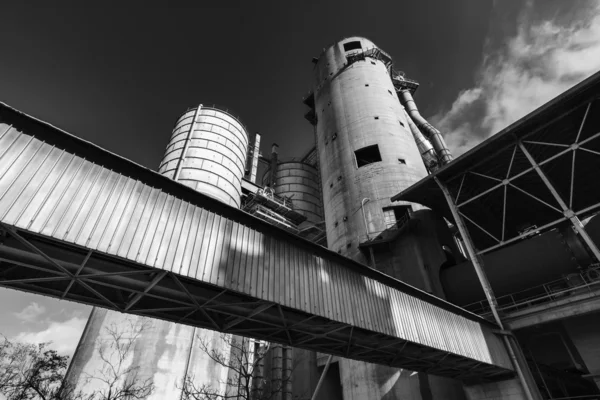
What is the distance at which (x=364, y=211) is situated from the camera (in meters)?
Result: 21.0

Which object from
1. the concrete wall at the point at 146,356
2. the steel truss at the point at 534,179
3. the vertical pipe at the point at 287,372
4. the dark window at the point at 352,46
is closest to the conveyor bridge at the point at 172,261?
the steel truss at the point at 534,179

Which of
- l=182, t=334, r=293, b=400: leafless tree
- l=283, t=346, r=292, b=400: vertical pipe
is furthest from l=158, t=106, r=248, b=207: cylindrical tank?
l=283, t=346, r=292, b=400: vertical pipe

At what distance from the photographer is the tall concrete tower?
16094 millimetres

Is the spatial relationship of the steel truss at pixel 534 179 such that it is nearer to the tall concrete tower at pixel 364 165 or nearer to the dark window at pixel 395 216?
the dark window at pixel 395 216

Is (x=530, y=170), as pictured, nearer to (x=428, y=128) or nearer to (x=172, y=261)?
(x=172, y=261)

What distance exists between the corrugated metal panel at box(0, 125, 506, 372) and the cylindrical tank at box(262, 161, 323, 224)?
27.4 m

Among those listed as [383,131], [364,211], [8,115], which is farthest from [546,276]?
[8,115]

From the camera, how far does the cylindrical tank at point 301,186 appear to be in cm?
3816

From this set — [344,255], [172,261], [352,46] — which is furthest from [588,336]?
[352,46]

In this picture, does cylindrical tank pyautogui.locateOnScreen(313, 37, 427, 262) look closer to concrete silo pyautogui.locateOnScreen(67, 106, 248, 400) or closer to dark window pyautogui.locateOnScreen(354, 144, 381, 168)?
dark window pyautogui.locateOnScreen(354, 144, 381, 168)

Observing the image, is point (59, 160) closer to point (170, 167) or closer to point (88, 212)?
point (88, 212)

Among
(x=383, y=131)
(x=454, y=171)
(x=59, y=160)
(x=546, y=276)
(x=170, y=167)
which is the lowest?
(x=59, y=160)

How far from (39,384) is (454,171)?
25.3 m

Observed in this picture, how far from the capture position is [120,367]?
15633 mm
